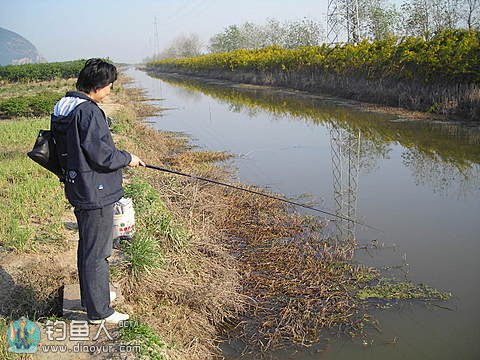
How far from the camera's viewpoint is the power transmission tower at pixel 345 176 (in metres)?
5.66

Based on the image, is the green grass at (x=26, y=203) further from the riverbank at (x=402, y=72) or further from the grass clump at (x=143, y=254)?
the riverbank at (x=402, y=72)

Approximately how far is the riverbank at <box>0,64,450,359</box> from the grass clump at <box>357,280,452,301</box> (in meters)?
0.12

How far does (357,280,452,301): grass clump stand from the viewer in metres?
3.98

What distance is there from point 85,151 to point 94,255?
696mm

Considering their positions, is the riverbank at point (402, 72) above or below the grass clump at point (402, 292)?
above

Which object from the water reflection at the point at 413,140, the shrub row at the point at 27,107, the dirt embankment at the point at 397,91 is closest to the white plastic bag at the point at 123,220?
the water reflection at the point at 413,140

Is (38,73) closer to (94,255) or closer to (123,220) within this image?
(123,220)

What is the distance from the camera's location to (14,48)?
575 feet

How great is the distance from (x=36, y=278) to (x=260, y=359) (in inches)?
75.7

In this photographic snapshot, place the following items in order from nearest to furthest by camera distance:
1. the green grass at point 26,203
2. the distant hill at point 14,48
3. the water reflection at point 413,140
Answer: the green grass at point 26,203, the water reflection at point 413,140, the distant hill at point 14,48

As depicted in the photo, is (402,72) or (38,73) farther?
(38,73)

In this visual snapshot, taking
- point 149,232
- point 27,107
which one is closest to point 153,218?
point 149,232

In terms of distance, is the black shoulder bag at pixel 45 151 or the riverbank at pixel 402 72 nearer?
the black shoulder bag at pixel 45 151

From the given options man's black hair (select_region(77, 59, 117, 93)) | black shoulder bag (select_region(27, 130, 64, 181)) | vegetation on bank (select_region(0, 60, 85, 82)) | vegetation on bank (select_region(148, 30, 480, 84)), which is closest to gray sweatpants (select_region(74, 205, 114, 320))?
black shoulder bag (select_region(27, 130, 64, 181))
